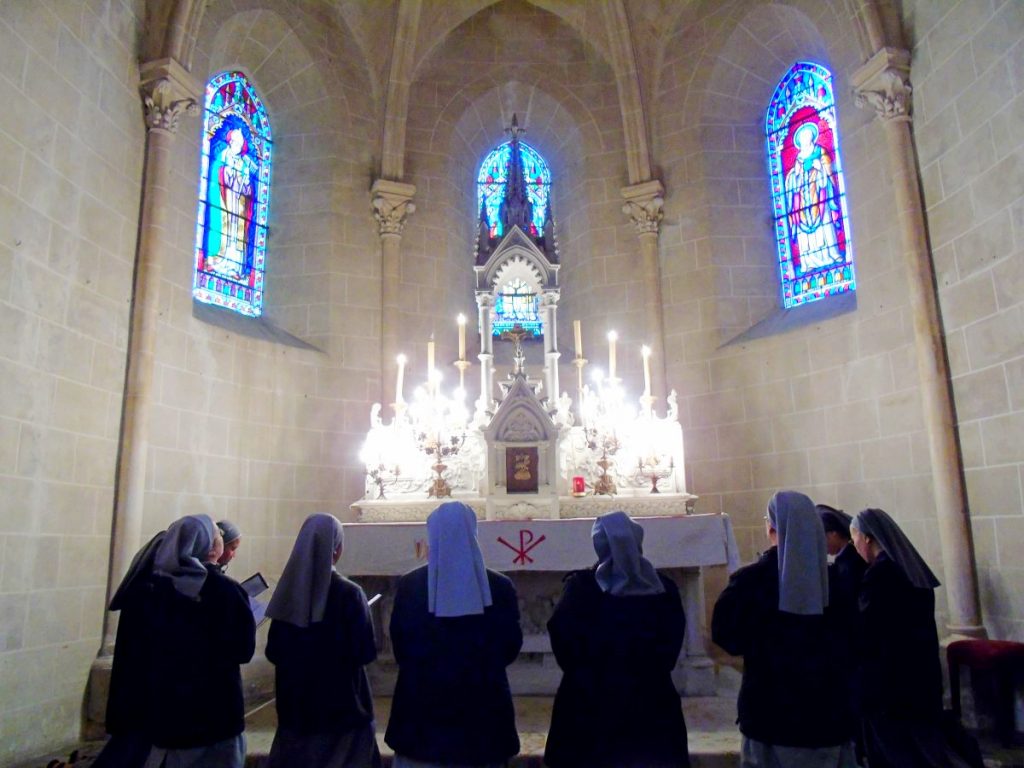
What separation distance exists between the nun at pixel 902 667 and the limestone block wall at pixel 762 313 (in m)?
3.73

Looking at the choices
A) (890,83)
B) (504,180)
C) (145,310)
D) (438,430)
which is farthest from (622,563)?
(504,180)

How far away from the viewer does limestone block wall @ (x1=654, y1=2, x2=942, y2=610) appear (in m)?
7.73

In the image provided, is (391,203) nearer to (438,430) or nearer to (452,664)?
(438,430)

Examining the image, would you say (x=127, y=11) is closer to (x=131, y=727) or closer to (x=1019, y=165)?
(x=131, y=727)

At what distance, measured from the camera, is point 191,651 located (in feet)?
11.3

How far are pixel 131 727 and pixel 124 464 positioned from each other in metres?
3.61

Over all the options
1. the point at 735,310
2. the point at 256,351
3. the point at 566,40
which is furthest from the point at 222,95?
the point at 735,310

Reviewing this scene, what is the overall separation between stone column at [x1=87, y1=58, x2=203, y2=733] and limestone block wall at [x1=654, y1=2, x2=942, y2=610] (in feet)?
18.4

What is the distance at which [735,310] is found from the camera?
952cm

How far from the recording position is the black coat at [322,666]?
3.45 metres

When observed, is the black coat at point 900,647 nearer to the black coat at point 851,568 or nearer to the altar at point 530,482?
the black coat at point 851,568

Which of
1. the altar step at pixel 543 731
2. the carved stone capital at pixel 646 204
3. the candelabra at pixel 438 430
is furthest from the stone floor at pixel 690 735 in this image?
the carved stone capital at pixel 646 204

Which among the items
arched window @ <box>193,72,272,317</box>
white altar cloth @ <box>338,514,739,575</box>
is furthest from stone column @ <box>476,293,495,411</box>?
arched window @ <box>193,72,272,317</box>

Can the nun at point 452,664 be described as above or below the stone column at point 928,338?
below
